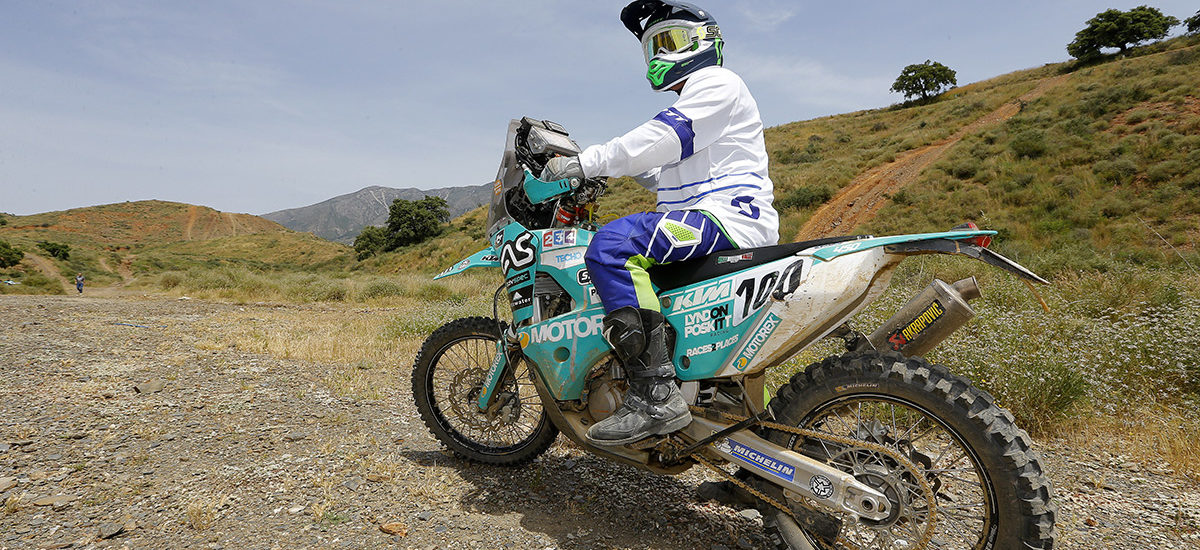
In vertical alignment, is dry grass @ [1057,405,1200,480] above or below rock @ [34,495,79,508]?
below

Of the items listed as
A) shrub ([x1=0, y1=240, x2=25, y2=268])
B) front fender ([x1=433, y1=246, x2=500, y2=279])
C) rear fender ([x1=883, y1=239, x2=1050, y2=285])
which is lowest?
rear fender ([x1=883, y1=239, x2=1050, y2=285])

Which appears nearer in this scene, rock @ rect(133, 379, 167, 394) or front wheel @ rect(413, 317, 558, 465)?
front wheel @ rect(413, 317, 558, 465)

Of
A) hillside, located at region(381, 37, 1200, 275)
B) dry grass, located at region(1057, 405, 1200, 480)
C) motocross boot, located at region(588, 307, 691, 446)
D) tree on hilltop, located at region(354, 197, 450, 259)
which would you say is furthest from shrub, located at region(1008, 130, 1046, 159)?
tree on hilltop, located at region(354, 197, 450, 259)

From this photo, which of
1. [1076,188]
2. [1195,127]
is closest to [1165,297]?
[1076,188]

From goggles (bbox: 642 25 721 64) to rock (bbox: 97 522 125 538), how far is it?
135 inches

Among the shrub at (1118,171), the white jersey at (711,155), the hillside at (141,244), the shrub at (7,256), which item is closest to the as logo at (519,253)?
the white jersey at (711,155)

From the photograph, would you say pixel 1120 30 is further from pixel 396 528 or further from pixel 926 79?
pixel 396 528

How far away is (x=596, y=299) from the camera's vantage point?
2.90 metres

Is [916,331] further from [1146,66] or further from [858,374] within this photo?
[1146,66]

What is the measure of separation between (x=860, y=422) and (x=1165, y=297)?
5996 mm

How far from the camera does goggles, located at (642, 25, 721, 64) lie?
9.41 feet

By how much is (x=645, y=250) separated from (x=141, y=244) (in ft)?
418

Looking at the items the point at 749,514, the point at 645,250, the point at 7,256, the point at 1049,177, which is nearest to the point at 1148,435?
the point at 749,514

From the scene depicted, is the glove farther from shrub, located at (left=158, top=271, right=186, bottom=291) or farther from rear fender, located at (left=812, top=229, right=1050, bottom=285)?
shrub, located at (left=158, top=271, right=186, bottom=291)
